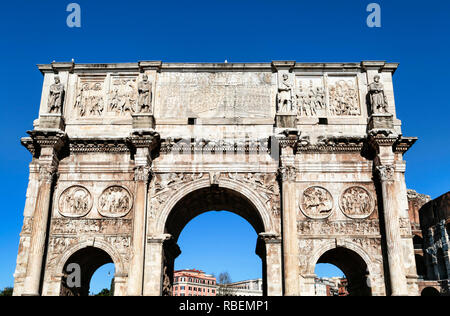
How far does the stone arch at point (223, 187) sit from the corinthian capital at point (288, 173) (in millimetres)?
1043

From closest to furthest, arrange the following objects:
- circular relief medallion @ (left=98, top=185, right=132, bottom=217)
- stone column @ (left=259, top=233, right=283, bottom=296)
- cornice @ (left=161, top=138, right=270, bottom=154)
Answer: stone column @ (left=259, top=233, right=283, bottom=296), circular relief medallion @ (left=98, top=185, right=132, bottom=217), cornice @ (left=161, top=138, right=270, bottom=154)

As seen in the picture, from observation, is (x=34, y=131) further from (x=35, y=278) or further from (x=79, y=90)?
(x=35, y=278)

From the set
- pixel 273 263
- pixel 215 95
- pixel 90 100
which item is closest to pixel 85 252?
pixel 90 100

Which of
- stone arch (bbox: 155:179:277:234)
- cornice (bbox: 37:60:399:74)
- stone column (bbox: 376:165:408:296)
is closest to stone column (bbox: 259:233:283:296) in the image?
stone arch (bbox: 155:179:277:234)

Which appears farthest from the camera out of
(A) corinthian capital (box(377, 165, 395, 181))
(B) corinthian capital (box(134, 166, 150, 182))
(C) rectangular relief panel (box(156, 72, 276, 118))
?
(C) rectangular relief panel (box(156, 72, 276, 118))

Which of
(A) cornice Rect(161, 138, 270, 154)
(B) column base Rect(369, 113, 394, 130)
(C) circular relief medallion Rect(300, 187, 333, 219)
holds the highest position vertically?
(B) column base Rect(369, 113, 394, 130)

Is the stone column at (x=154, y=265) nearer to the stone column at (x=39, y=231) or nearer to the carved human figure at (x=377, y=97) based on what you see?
the stone column at (x=39, y=231)

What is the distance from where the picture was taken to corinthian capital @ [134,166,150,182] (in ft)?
47.8

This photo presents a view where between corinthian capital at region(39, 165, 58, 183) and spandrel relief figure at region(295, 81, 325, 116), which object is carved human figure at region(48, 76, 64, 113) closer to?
corinthian capital at region(39, 165, 58, 183)

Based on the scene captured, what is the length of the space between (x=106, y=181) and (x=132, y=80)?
3.77 meters

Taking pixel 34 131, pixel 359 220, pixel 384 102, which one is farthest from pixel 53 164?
pixel 384 102

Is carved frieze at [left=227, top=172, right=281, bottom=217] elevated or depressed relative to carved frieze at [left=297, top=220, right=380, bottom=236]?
elevated

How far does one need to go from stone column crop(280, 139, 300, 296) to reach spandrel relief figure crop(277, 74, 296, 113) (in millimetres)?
1374

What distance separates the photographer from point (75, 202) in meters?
15.0
